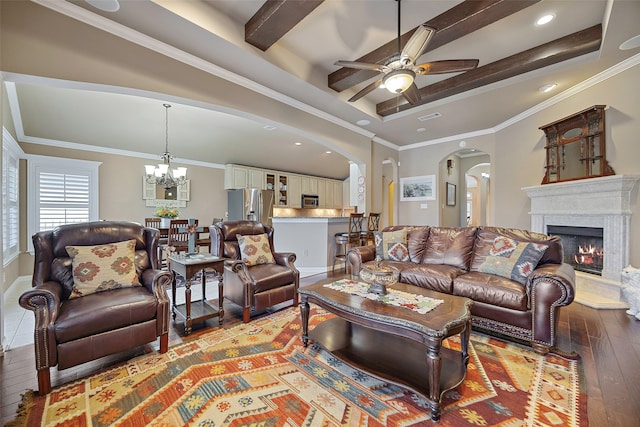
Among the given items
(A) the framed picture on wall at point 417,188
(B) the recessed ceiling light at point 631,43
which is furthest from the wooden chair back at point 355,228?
(B) the recessed ceiling light at point 631,43

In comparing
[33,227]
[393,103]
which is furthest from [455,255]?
[33,227]

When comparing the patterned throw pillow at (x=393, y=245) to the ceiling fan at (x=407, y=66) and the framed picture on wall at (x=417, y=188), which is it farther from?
the framed picture on wall at (x=417, y=188)

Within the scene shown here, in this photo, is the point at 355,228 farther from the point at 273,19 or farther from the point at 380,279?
the point at 273,19

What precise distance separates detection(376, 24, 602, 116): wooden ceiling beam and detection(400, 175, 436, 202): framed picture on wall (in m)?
2.41

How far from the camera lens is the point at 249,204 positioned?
23.5ft

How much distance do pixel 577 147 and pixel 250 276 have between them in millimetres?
4901

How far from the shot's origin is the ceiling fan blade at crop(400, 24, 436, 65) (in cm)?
207

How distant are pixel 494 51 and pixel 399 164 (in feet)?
12.3

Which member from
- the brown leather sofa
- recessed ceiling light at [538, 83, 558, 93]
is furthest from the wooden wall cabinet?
the brown leather sofa

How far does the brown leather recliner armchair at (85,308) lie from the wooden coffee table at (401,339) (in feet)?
4.07

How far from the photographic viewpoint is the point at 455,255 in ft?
10.8

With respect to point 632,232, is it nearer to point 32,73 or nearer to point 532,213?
point 532,213

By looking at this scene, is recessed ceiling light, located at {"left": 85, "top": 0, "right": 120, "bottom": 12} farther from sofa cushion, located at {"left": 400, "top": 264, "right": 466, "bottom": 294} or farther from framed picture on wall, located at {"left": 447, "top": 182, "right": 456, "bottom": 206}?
framed picture on wall, located at {"left": 447, "top": 182, "right": 456, "bottom": 206}

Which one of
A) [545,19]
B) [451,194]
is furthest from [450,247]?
[451,194]
